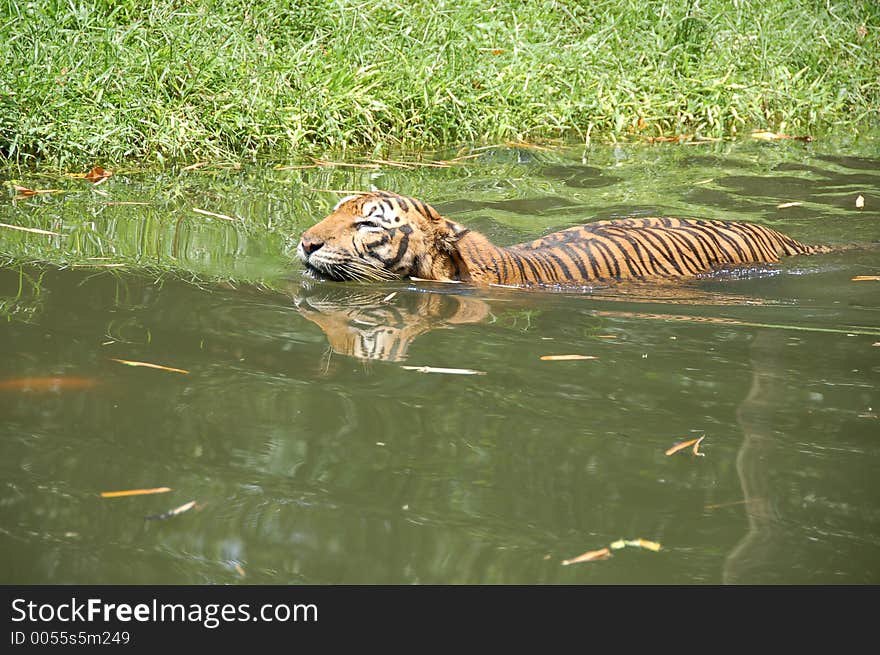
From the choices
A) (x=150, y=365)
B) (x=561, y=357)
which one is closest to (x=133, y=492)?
(x=150, y=365)

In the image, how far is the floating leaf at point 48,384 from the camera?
3.11 metres

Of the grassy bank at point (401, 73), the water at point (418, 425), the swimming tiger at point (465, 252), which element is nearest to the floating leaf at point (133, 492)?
the water at point (418, 425)

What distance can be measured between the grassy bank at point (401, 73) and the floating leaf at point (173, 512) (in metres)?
5.04

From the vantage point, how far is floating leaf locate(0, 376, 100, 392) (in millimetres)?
3111

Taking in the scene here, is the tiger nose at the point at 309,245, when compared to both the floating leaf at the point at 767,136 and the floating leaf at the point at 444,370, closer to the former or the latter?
the floating leaf at the point at 444,370

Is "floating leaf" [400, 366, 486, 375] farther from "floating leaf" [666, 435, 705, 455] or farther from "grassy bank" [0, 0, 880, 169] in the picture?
"grassy bank" [0, 0, 880, 169]

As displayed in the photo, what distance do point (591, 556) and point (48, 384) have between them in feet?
5.27

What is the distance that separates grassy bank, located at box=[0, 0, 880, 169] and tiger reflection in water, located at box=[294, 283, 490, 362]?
3.15 meters

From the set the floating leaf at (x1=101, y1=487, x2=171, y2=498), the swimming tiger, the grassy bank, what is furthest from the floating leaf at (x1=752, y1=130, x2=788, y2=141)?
the floating leaf at (x1=101, y1=487, x2=171, y2=498)

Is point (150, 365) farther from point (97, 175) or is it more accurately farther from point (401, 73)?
point (401, 73)

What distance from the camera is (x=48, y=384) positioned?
315 centimetres

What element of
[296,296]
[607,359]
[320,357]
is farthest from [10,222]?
[607,359]

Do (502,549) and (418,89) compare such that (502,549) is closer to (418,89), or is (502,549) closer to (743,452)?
(743,452)
